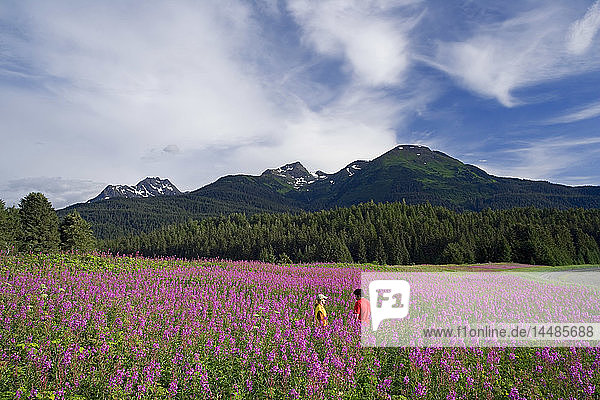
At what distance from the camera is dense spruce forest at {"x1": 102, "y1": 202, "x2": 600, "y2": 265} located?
6606 centimetres

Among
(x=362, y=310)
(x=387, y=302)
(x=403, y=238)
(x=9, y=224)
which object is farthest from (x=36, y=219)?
(x=403, y=238)

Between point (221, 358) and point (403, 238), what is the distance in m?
79.8

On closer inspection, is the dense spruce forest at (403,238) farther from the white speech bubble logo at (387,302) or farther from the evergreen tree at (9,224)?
the white speech bubble logo at (387,302)

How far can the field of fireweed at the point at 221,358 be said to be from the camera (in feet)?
18.9

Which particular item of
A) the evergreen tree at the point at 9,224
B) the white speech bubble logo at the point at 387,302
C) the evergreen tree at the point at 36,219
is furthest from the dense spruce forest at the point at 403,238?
the white speech bubble logo at the point at 387,302

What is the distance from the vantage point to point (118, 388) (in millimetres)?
5352

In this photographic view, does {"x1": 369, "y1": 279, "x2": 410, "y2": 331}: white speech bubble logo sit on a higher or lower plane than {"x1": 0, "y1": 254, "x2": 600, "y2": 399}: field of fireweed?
higher

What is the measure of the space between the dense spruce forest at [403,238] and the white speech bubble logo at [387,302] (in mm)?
38821

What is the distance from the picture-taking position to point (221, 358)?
6781 millimetres

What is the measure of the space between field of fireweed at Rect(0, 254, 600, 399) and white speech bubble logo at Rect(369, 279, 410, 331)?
2.70 ft

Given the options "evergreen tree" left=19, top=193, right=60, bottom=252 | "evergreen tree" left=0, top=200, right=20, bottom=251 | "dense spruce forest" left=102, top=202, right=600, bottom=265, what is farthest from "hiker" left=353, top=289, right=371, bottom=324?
"evergreen tree" left=0, top=200, right=20, bottom=251

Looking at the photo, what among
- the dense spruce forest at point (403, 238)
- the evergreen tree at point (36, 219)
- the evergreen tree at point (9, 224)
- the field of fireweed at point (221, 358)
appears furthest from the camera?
the dense spruce forest at point (403, 238)

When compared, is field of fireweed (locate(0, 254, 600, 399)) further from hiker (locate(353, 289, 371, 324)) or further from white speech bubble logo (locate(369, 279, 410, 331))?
white speech bubble logo (locate(369, 279, 410, 331))

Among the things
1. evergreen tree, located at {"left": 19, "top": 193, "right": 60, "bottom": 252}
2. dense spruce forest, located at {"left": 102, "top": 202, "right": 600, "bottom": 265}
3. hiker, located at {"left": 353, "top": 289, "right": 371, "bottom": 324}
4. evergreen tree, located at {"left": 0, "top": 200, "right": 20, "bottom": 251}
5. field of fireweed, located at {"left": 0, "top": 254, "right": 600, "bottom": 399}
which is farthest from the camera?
dense spruce forest, located at {"left": 102, "top": 202, "right": 600, "bottom": 265}
